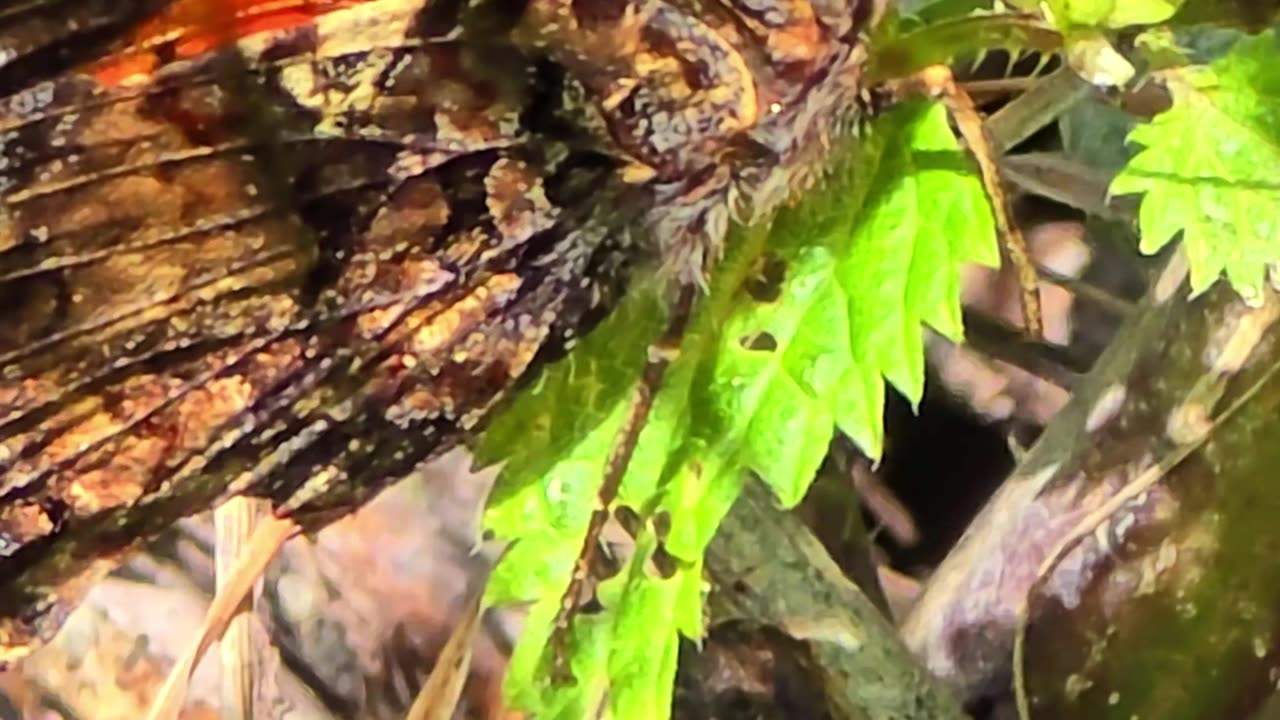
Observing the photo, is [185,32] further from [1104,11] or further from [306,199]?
[1104,11]

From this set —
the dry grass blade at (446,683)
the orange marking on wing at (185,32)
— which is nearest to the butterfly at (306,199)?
the orange marking on wing at (185,32)

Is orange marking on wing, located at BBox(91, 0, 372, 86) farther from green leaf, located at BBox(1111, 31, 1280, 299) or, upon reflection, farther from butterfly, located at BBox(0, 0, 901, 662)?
green leaf, located at BBox(1111, 31, 1280, 299)

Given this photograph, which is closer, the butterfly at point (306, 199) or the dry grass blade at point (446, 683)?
the butterfly at point (306, 199)

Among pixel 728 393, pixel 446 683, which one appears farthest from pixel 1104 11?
pixel 446 683

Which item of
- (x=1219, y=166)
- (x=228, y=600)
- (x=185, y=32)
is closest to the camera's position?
(x=185, y=32)

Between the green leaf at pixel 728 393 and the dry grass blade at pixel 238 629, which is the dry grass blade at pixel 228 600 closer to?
the dry grass blade at pixel 238 629

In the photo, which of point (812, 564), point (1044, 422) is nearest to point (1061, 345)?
point (1044, 422)

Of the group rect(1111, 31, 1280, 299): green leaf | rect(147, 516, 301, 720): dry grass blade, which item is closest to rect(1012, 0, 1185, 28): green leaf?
rect(1111, 31, 1280, 299): green leaf
